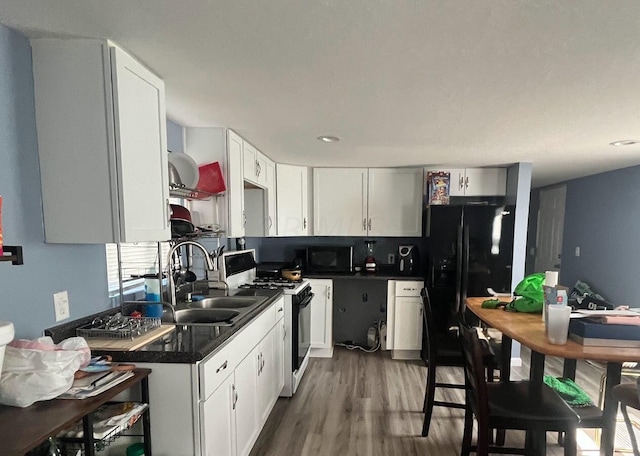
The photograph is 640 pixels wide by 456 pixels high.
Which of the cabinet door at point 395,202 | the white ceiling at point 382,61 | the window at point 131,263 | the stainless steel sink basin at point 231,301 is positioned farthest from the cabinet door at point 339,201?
the window at point 131,263

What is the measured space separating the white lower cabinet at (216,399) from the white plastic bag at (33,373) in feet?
1.12

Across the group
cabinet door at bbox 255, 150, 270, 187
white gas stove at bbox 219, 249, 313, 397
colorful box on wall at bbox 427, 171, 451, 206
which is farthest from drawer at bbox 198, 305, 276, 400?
→ colorful box on wall at bbox 427, 171, 451, 206

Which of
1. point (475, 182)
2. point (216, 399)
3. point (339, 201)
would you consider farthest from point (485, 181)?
point (216, 399)

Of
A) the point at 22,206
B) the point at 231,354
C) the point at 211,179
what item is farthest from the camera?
the point at 211,179

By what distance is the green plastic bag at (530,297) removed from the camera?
1975 mm

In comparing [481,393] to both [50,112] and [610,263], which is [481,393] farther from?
[610,263]

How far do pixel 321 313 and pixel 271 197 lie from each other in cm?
137

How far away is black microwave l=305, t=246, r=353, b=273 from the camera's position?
12.1ft

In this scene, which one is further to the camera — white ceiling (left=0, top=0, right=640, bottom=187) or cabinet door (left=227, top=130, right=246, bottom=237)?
cabinet door (left=227, top=130, right=246, bottom=237)

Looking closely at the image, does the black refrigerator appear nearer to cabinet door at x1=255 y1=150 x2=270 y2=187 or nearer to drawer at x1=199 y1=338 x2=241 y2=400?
cabinet door at x1=255 y1=150 x2=270 y2=187

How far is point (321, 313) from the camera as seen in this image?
3477 mm

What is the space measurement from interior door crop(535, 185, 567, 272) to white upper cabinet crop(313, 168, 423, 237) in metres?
2.62

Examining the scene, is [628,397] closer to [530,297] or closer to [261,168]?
[530,297]

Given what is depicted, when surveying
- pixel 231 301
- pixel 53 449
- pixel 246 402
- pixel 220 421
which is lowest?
pixel 246 402
